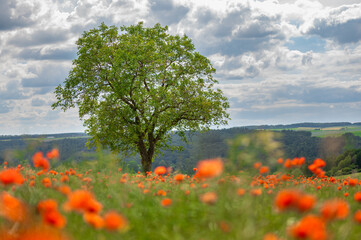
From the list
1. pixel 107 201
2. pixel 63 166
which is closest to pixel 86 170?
pixel 63 166

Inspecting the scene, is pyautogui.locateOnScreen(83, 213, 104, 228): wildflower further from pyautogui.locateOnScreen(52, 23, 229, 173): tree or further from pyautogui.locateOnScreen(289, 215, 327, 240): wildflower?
pyautogui.locateOnScreen(52, 23, 229, 173): tree

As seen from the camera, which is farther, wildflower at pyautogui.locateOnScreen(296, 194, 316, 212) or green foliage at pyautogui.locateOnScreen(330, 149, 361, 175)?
green foliage at pyautogui.locateOnScreen(330, 149, 361, 175)

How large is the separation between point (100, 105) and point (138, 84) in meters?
3.59

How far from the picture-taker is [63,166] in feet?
27.5

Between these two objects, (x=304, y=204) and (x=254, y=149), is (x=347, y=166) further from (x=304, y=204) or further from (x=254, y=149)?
(x=304, y=204)

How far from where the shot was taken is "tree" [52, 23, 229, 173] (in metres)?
22.3

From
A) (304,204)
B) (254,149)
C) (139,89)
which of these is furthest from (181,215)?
(139,89)

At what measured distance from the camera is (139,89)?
2250cm

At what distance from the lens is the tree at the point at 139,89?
22344 mm

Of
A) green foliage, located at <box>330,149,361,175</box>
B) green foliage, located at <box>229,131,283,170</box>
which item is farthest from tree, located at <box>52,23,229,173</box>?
green foliage, located at <box>229,131,283,170</box>

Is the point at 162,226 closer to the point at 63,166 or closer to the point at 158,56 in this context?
the point at 63,166

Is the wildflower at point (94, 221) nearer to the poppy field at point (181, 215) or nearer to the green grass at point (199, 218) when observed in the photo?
the poppy field at point (181, 215)

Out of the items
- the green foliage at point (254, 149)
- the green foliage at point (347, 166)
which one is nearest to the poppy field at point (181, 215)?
the green foliage at point (254, 149)

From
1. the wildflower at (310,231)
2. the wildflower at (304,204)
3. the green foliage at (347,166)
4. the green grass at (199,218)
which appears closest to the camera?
the wildflower at (310,231)
